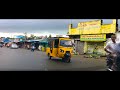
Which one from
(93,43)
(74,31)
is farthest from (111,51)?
(74,31)

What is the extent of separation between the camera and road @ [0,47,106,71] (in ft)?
20.1

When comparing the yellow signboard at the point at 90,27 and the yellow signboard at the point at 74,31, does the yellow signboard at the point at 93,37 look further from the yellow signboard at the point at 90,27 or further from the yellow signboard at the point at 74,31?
the yellow signboard at the point at 74,31

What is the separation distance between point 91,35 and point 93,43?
22 cm

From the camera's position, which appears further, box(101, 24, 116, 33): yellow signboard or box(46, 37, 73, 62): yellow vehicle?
box(46, 37, 73, 62): yellow vehicle

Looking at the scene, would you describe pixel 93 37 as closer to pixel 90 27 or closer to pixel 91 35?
pixel 91 35

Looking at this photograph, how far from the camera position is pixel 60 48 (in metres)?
6.66

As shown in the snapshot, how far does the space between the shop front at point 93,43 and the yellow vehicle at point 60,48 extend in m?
0.54

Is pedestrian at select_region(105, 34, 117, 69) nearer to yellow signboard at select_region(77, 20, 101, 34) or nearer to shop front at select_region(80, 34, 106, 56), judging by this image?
shop front at select_region(80, 34, 106, 56)

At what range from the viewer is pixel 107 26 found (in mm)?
6445

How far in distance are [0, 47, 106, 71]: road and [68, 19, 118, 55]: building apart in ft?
1.15

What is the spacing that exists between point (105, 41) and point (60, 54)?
1.18m

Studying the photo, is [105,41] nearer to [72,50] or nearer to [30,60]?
[72,50]

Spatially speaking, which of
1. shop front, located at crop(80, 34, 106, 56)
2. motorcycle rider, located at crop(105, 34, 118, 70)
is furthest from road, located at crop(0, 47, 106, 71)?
shop front, located at crop(80, 34, 106, 56)
